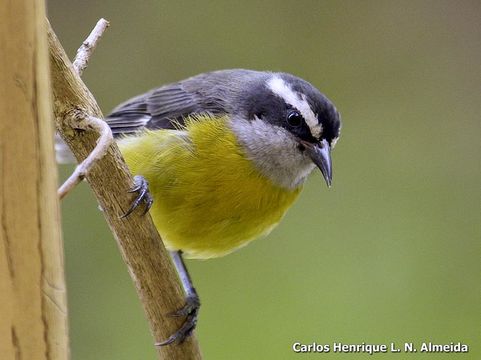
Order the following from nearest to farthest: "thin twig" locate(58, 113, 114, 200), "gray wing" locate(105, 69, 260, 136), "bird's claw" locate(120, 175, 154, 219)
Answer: "thin twig" locate(58, 113, 114, 200), "bird's claw" locate(120, 175, 154, 219), "gray wing" locate(105, 69, 260, 136)

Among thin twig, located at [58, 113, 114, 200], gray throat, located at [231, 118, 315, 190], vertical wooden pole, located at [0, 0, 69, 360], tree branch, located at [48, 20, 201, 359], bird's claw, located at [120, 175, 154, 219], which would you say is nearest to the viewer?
vertical wooden pole, located at [0, 0, 69, 360]

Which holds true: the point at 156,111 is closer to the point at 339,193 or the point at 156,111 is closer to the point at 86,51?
the point at 86,51

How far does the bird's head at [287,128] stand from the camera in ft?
9.07

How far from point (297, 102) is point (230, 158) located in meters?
0.29

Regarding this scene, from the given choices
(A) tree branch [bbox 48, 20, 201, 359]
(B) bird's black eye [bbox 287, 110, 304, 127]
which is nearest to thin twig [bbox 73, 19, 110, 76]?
(A) tree branch [bbox 48, 20, 201, 359]

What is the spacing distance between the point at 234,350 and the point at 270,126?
61.8 inches

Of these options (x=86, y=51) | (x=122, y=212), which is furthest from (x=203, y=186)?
(x=86, y=51)

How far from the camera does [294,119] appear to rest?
282cm

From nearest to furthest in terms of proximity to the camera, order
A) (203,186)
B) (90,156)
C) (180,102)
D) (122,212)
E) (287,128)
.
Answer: (90,156) < (122,212) < (203,186) < (287,128) < (180,102)

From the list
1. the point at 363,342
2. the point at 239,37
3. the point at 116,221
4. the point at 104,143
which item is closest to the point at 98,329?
the point at 363,342

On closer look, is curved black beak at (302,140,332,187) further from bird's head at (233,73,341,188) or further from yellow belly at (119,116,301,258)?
yellow belly at (119,116,301,258)

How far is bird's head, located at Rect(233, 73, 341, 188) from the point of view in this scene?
2764 mm

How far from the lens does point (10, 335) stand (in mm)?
1537

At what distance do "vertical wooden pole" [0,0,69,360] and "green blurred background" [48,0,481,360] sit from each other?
258 centimetres
